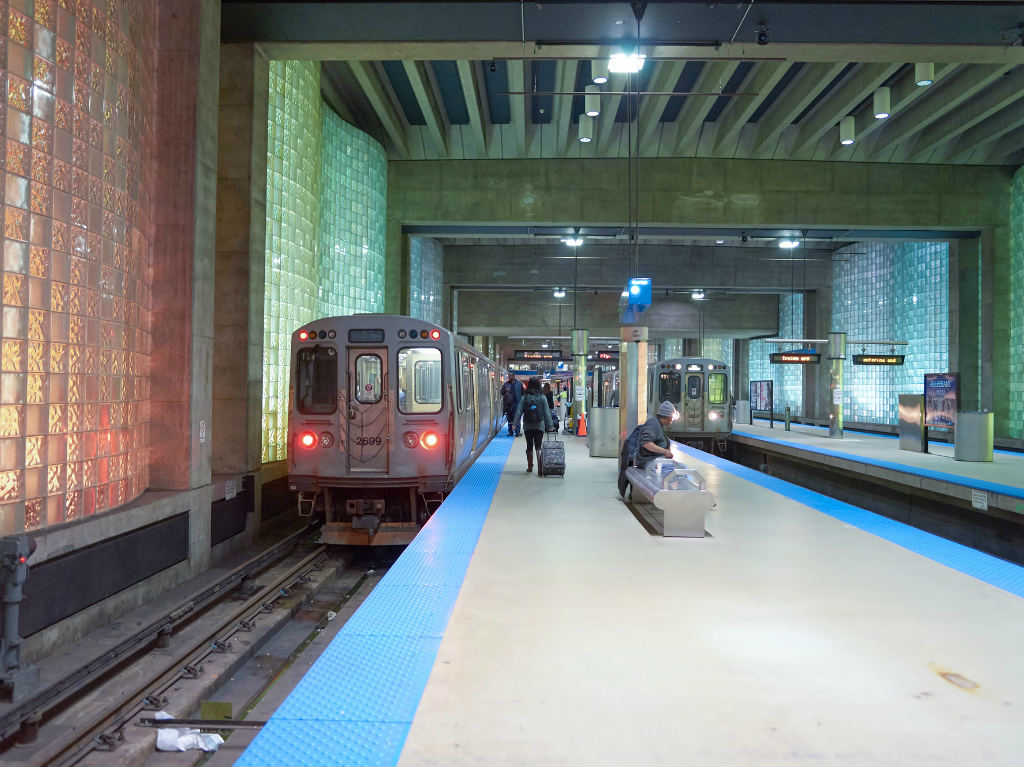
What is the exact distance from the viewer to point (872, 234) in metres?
20.5

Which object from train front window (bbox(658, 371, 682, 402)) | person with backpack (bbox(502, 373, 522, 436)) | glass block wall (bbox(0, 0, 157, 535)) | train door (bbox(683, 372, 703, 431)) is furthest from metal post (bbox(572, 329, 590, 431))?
glass block wall (bbox(0, 0, 157, 535))

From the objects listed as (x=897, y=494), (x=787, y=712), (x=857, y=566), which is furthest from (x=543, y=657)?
(x=897, y=494)

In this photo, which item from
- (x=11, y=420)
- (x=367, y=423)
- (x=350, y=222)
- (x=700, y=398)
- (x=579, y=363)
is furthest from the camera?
(x=579, y=363)

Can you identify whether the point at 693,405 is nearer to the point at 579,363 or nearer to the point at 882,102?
the point at 579,363

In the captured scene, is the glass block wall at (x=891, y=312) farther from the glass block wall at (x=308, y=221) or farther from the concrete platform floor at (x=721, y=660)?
the concrete platform floor at (x=721, y=660)

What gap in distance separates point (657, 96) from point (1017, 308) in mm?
10976

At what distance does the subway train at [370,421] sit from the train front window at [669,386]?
44.7ft

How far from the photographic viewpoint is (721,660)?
3732 mm

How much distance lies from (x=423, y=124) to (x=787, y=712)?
17326 millimetres

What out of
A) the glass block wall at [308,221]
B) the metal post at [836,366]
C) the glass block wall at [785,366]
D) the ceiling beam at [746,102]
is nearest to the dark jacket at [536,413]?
the glass block wall at [308,221]

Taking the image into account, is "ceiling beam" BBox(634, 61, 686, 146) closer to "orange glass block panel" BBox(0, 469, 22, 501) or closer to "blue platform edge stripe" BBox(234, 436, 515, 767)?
"blue platform edge stripe" BBox(234, 436, 515, 767)

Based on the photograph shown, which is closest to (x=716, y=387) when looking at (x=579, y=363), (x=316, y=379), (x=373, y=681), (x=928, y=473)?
(x=579, y=363)

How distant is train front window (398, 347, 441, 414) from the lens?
963 cm

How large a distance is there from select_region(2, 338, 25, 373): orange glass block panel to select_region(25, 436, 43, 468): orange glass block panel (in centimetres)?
52
